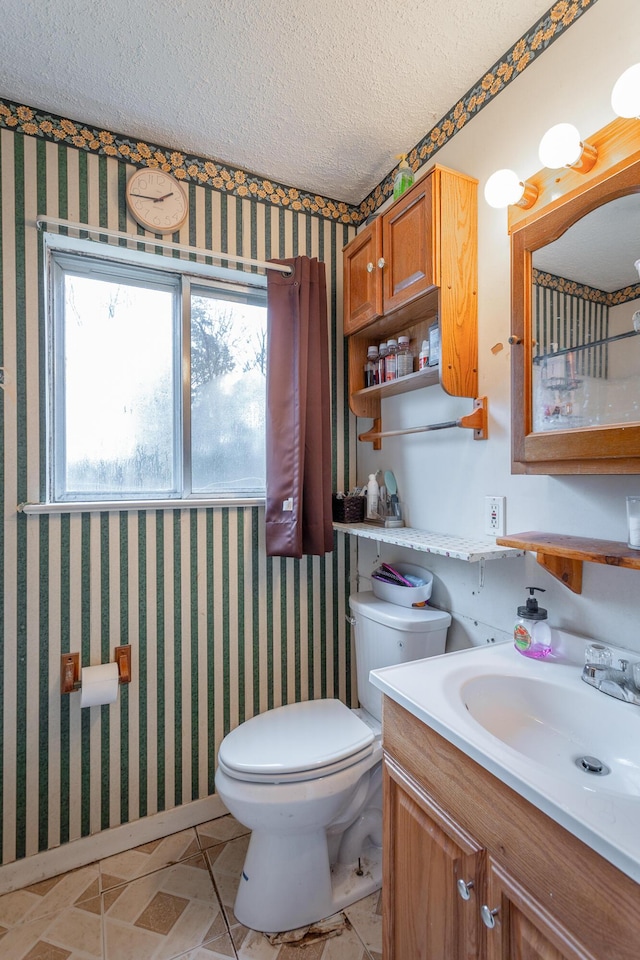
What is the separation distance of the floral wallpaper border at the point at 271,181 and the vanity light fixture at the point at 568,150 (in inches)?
15.2

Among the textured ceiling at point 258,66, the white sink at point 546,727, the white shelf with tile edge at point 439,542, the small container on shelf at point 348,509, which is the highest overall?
the textured ceiling at point 258,66

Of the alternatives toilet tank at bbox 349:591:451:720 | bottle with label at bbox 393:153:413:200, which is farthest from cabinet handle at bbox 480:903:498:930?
bottle with label at bbox 393:153:413:200

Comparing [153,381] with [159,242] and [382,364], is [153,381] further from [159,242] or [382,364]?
[382,364]

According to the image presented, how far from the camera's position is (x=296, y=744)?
137 centimetres

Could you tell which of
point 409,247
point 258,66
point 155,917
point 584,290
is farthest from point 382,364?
point 155,917

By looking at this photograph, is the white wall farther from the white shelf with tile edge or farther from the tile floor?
the tile floor

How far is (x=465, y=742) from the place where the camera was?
794mm

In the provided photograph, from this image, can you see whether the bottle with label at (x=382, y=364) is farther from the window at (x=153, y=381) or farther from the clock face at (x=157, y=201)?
the clock face at (x=157, y=201)

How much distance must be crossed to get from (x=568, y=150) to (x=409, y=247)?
1.80 feet

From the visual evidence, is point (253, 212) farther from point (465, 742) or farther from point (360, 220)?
point (465, 742)

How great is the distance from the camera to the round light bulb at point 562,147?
39.6 inches

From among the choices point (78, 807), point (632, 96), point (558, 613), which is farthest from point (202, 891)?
point (632, 96)

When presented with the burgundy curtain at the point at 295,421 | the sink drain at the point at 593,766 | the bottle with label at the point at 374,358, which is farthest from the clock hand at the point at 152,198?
the sink drain at the point at 593,766

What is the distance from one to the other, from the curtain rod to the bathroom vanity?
1485 mm
